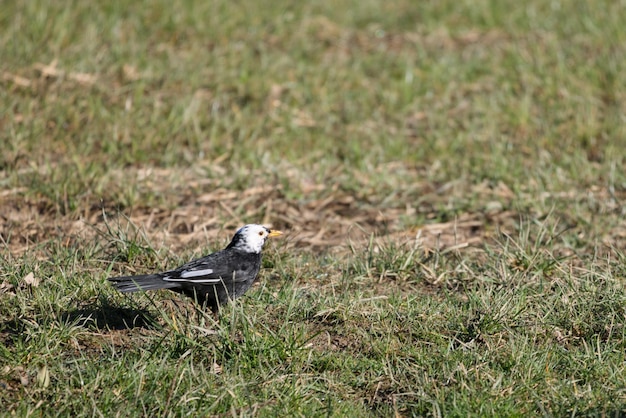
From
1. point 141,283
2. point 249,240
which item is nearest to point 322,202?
point 249,240

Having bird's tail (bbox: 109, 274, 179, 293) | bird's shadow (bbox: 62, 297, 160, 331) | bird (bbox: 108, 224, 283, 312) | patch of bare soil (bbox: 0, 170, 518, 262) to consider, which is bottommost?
patch of bare soil (bbox: 0, 170, 518, 262)

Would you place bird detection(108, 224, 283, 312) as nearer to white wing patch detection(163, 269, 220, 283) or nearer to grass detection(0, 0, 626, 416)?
white wing patch detection(163, 269, 220, 283)

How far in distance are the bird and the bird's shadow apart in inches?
9.6

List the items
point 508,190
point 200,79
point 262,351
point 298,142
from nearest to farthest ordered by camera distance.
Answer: point 262,351, point 508,190, point 298,142, point 200,79

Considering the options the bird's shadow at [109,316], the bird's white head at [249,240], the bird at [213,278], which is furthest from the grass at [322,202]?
the bird's white head at [249,240]

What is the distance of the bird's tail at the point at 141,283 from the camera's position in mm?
4598

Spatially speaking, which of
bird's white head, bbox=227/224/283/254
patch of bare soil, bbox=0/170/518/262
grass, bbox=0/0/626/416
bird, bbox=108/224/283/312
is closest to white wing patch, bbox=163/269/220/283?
bird, bbox=108/224/283/312

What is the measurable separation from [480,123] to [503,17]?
2567mm

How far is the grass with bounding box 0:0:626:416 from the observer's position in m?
4.41

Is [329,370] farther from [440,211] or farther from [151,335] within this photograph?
[440,211]

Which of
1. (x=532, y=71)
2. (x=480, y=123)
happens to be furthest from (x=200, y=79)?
(x=532, y=71)

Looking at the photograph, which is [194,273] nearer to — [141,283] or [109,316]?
[141,283]

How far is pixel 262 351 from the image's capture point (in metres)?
4.52

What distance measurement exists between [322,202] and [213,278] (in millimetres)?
2404
